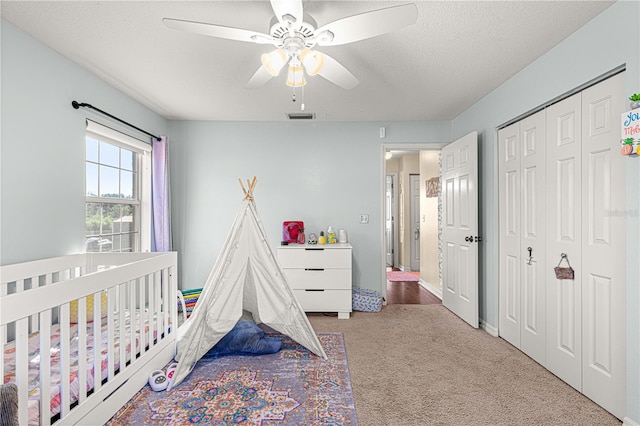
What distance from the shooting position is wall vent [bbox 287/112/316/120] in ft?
12.9

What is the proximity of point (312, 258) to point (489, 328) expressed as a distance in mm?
1886

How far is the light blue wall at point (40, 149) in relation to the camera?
81.0 inches

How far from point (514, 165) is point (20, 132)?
3.64 m

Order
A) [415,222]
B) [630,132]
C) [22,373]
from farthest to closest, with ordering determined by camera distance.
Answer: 1. [415,222]
2. [630,132]
3. [22,373]

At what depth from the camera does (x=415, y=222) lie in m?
6.84

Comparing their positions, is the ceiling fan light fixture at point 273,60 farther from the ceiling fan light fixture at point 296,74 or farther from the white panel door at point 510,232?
the white panel door at point 510,232

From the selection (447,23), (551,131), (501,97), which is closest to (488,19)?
(447,23)

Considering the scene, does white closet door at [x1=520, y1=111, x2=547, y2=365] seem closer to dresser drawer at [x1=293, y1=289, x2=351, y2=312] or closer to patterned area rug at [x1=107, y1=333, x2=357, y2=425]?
patterned area rug at [x1=107, y1=333, x2=357, y2=425]

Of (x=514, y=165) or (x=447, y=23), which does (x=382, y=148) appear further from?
(x=447, y=23)

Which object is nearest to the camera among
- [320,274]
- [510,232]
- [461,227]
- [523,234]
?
[523,234]

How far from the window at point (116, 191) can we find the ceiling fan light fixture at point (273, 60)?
1.81 meters

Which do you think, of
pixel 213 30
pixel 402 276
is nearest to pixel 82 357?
pixel 213 30

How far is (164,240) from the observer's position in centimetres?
376

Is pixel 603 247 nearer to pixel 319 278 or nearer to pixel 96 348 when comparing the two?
pixel 319 278
